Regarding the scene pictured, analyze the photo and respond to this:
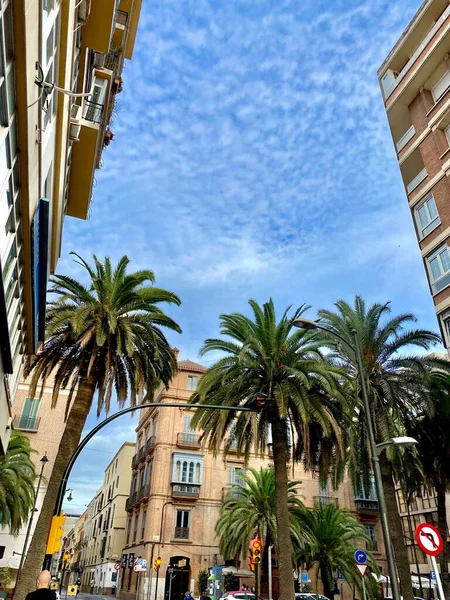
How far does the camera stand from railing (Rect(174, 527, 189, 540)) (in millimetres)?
39188

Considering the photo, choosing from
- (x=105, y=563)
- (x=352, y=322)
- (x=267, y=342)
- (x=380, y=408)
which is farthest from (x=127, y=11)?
(x=105, y=563)

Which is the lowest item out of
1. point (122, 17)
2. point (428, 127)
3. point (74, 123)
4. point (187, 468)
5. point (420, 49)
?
point (187, 468)

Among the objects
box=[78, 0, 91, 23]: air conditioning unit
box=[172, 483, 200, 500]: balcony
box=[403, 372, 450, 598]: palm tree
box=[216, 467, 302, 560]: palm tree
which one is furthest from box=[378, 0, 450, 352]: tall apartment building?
box=[172, 483, 200, 500]: balcony

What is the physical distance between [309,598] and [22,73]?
31763 mm

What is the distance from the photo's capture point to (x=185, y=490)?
40.8 meters

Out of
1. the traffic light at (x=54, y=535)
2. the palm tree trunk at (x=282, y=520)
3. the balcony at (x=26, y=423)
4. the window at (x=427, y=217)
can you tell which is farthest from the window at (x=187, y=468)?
the traffic light at (x=54, y=535)

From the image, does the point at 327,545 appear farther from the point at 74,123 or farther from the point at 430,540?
the point at 74,123

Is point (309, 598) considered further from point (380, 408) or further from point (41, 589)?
point (41, 589)

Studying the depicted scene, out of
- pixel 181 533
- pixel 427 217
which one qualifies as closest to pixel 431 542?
pixel 427 217

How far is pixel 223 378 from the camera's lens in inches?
766

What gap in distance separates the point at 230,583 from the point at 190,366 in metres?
18.5

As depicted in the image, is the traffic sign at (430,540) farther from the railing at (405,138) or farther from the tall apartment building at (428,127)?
the railing at (405,138)

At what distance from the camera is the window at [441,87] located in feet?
78.4

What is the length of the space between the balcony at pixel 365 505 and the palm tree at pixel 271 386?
99.1 feet
